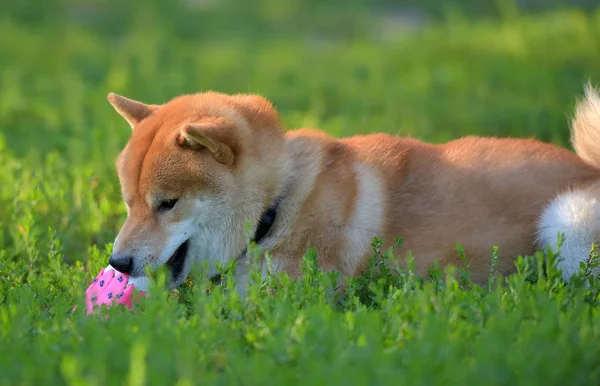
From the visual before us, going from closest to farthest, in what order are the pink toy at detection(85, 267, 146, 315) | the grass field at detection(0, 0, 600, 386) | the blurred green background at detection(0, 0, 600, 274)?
the grass field at detection(0, 0, 600, 386) → the pink toy at detection(85, 267, 146, 315) → the blurred green background at detection(0, 0, 600, 274)

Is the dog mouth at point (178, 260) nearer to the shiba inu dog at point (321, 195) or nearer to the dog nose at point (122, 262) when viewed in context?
the shiba inu dog at point (321, 195)

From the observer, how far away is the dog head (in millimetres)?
4195

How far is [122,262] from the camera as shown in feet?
13.6

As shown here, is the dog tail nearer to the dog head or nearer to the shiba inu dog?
the shiba inu dog

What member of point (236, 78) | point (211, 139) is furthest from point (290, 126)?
point (211, 139)

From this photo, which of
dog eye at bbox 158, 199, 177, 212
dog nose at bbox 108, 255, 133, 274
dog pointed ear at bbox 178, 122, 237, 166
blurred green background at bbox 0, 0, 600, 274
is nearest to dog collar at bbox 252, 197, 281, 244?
dog pointed ear at bbox 178, 122, 237, 166

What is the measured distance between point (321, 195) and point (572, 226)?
129 centimetres

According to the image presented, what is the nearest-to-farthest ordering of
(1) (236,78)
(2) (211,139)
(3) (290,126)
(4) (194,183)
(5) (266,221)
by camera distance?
(2) (211,139)
(4) (194,183)
(5) (266,221)
(3) (290,126)
(1) (236,78)

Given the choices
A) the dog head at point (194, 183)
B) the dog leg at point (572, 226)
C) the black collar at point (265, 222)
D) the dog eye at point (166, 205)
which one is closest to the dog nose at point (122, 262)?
the dog head at point (194, 183)

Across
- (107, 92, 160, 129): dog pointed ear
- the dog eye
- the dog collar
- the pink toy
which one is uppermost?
(107, 92, 160, 129): dog pointed ear

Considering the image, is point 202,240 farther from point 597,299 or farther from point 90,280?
point 597,299

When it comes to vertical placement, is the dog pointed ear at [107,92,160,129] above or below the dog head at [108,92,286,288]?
above

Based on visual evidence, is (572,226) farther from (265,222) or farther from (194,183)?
(194,183)

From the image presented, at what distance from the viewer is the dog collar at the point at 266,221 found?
14.5 feet
